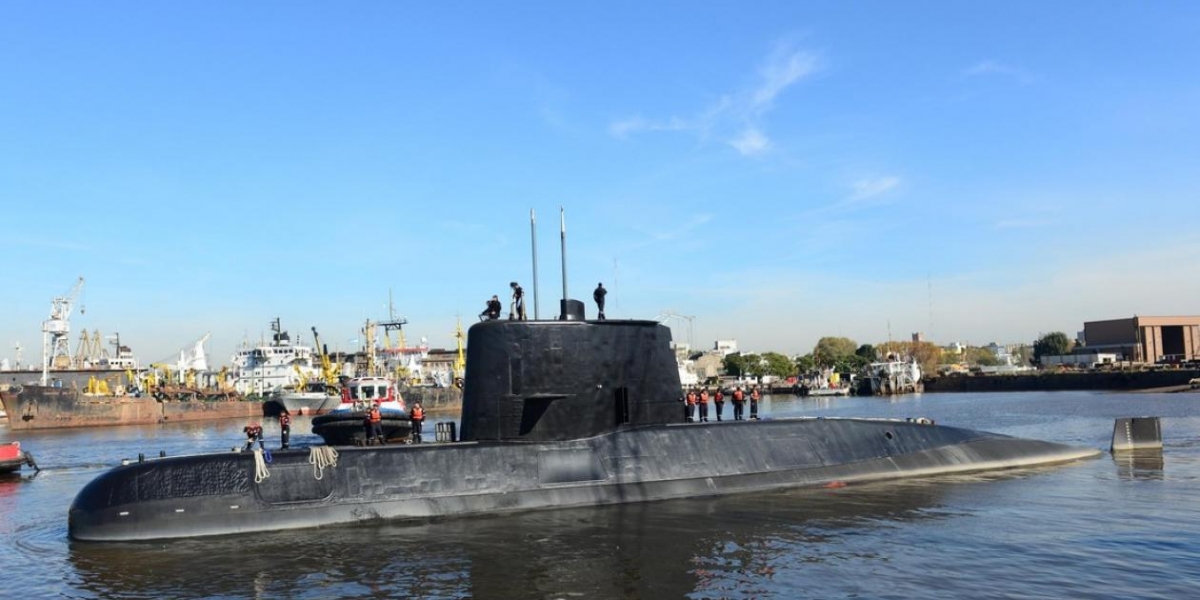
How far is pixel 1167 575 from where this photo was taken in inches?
447

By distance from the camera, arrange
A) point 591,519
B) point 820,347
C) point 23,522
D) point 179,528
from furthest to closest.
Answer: point 820,347
point 23,522
point 591,519
point 179,528

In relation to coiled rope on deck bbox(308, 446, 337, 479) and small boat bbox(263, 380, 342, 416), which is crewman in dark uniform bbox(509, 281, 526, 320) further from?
small boat bbox(263, 380, 342, 416)

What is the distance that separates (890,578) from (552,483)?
6.52 metres

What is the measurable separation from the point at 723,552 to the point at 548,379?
195 inches

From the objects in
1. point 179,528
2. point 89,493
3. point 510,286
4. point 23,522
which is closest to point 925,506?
point 510,286

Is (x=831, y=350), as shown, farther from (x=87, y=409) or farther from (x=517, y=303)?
(x=517, y=303)

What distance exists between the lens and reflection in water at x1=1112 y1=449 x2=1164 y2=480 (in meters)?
20.0

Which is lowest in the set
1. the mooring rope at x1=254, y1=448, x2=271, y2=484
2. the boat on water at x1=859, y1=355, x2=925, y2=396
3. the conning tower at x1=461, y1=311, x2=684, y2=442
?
the boat on water at x1=859, y1=355, x2=925, y2=396

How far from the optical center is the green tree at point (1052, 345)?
148 m

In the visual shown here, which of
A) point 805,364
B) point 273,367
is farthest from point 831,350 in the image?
point 273,367

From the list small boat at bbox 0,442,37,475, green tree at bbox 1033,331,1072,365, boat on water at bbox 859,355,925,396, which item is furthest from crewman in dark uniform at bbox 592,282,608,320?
green tree at bbox 1033,331,1072,365

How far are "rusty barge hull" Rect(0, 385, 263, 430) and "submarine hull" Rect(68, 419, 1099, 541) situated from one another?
52034 millimetres

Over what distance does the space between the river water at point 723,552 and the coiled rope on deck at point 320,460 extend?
1033mm

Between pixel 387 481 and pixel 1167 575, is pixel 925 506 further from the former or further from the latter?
pixel 387 481
